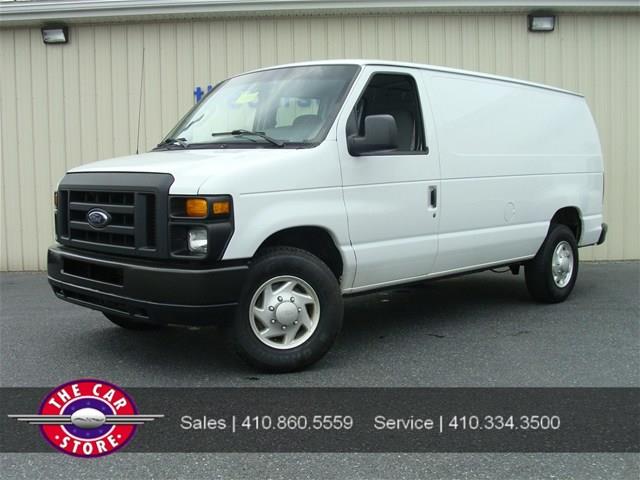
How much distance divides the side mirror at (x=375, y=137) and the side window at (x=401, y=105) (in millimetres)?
417

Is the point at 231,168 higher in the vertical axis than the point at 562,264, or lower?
higher

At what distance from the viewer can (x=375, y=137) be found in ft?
16.2

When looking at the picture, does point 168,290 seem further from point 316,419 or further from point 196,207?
point 316,419

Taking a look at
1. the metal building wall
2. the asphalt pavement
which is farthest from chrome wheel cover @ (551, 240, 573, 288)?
the metal building wall

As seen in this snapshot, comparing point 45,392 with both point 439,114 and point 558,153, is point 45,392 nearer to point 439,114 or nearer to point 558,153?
point 439,114

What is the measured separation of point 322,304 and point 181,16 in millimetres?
6533

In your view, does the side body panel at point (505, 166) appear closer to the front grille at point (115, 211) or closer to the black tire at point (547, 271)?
the black tire at point (547, 271)

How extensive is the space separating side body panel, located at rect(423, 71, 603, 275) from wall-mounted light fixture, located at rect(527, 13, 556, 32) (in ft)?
9.05

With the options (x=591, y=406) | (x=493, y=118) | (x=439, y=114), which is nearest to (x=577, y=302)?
(x=493, y=118)

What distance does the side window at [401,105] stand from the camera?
18.0ft

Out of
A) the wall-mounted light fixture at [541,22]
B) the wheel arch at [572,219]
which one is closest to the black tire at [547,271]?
the wheel arch at [572,219]

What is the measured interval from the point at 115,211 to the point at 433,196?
7.95 ft

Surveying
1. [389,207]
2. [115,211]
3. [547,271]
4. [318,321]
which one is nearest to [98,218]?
[115,211]

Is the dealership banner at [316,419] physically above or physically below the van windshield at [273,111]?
below
